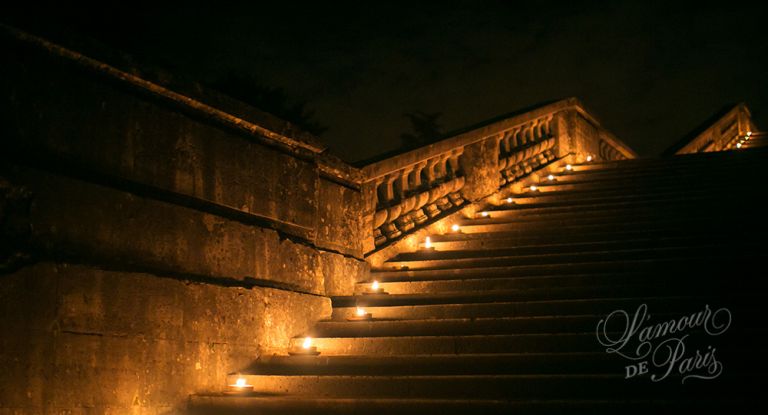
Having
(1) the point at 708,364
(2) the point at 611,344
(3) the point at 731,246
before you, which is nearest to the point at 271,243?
(2) the point at 611,344

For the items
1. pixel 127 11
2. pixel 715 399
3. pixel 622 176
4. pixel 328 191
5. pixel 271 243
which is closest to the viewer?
pixel 715 399

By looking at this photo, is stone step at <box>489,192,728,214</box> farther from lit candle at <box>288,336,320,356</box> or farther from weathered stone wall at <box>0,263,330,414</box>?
weathered stone wall at <box>0,263,330,414</box>

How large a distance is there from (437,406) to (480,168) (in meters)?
5.69

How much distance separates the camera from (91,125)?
450 cm

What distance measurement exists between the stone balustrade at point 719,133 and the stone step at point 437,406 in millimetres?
12731

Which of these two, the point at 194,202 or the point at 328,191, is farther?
the point at 328,191

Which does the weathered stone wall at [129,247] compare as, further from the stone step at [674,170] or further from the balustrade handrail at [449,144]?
the stone step at [674,170]

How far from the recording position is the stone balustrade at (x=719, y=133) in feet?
54.6

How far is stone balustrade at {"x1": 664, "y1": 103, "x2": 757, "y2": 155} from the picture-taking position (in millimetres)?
16641

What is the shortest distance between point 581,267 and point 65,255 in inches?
168

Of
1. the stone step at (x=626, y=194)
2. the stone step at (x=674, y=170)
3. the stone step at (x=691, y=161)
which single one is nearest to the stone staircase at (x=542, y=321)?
the stone step at (x=626, y=194)

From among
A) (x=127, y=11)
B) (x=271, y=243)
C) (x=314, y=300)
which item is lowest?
(x=314, y=300)

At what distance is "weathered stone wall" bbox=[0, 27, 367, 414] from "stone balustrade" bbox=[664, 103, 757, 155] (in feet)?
40.1

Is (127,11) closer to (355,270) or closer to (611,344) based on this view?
(355,270)
